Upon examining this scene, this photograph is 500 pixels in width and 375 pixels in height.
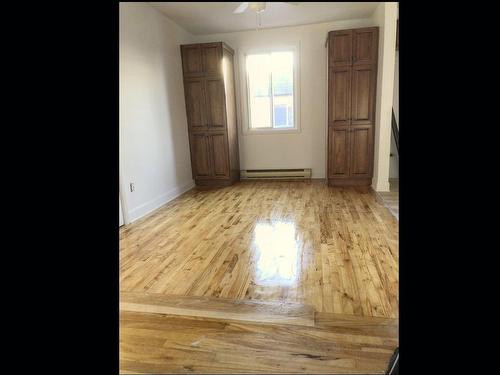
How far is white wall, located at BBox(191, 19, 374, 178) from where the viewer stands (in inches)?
209

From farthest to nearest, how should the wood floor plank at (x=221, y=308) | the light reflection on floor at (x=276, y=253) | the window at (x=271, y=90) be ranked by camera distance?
the window at (x=271, y=90) → the light reflection on floor at (x=276, y=253) → the wood floor plank at (x=221, y=308)

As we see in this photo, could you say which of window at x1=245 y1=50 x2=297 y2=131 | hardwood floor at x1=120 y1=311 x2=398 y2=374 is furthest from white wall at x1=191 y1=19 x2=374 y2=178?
hardwood floor at x1=120 y1=311 x2=398 y2=374

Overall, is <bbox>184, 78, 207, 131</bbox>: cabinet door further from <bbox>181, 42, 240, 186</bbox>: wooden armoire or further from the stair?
the stair

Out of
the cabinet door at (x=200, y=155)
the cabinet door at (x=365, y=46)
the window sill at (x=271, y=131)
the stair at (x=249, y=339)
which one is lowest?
the stair at (x=249, y=339)

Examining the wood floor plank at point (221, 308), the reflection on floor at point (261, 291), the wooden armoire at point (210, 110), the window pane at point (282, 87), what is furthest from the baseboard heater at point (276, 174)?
the wood floor plank at point (221, 308)

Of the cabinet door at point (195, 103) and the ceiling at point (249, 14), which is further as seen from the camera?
the cabinet door at point (195, 103)

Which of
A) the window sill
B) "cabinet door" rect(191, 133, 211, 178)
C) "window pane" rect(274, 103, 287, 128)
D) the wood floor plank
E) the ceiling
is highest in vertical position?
the ceiling

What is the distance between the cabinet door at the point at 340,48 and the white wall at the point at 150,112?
94.7 inches

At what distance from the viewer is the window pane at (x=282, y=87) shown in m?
5.52

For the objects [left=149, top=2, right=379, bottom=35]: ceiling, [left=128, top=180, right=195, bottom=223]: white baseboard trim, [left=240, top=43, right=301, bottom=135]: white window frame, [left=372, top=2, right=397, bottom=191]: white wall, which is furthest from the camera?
[left=240, top=43, right=301, bottom=135]: white window frame

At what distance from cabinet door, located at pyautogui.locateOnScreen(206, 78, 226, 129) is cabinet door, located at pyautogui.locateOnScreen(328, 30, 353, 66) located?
1757 mm

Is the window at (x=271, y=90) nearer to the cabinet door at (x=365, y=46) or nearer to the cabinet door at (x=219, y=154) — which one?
the cabinet door at (x=219, y=154)

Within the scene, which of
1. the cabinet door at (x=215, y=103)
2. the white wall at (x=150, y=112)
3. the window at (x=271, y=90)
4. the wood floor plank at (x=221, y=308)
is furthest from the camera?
the window at (x=271, y=90)
